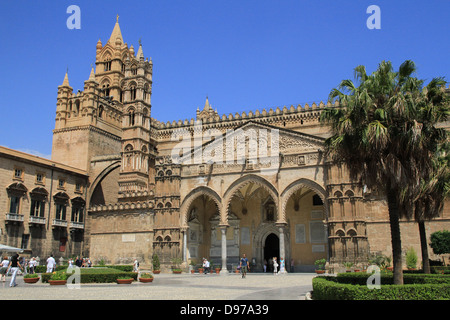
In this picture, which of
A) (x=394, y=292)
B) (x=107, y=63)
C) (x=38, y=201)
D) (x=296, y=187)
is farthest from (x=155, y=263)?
(x=107, y=63)

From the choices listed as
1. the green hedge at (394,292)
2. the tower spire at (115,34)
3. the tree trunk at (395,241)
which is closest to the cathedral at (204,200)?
the tree trunk at (395,241)

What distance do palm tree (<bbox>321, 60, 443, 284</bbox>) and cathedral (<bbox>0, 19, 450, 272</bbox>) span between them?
16111 mm

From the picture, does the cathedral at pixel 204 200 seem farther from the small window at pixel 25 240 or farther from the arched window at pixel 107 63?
the arched window at pixel 107 63

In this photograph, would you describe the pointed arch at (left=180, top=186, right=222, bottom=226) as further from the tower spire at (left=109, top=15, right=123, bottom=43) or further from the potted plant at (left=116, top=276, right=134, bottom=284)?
the tower spire at (left=109, top=15, right=123, bottom=43)

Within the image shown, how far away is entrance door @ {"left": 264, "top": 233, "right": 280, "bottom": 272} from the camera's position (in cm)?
3997

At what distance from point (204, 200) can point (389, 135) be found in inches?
1117

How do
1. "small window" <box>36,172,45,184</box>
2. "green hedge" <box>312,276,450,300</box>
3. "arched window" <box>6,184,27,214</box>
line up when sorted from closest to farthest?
"green hedge" <box>312,276,450,300</box> < "arched window" <box>6,184,27,214</box> < "small window" <box>36,172,45,184</box>

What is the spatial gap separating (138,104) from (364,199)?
27891 mm

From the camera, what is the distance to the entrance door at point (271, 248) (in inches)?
1574

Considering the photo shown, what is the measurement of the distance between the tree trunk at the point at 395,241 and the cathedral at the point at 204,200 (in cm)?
1592

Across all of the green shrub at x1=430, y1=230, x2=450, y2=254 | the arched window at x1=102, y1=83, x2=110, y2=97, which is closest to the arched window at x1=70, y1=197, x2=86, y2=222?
the arched window at x1=102, y1=83, x2=110, y2=97

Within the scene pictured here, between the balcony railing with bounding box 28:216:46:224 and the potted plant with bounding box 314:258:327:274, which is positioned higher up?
the balcony railing with bounding box 28:216:46:224

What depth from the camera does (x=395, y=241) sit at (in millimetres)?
15641
